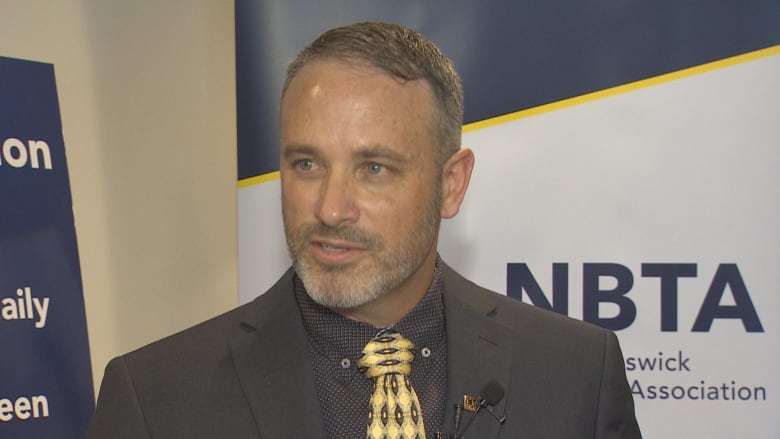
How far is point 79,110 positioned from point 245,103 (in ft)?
1.57

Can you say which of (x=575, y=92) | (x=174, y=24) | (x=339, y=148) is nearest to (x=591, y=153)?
(x=575, y=92)

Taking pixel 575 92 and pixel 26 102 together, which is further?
pixel 575 92

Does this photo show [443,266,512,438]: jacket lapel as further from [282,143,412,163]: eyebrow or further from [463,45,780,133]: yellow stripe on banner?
[463,45,780,133]: yellow stripe on banner

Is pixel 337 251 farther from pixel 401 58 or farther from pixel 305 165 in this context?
pixel 401 58

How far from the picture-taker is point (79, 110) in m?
2.61

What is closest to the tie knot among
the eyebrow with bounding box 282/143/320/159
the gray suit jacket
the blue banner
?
the gray suit jacket

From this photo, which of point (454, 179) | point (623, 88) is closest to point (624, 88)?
point (623, 88)

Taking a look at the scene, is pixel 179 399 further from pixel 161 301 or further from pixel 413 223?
pixel 161 301

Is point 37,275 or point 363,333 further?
point 37,275

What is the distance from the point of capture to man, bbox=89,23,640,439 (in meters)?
1.63

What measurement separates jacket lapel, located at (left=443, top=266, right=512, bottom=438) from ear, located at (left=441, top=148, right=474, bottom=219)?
0.17 meters

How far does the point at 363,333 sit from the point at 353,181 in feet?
1.02

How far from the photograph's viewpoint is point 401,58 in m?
1.70

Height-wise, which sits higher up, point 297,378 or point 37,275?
point 37,275
